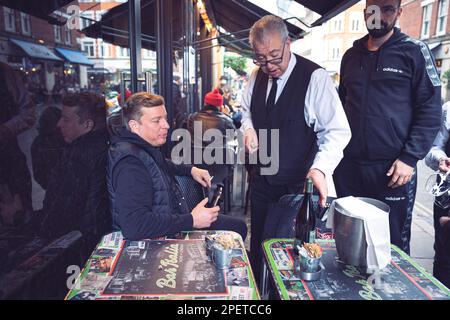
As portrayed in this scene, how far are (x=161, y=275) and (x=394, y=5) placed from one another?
2015 mm

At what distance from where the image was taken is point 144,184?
175 cm

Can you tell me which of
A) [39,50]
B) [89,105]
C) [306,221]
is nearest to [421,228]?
[306,221]

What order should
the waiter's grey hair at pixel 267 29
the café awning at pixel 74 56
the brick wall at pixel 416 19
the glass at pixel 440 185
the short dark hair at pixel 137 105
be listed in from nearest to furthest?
the café awning at pixel 74 56
the waiter's grey hair at pixel 267 29
the short dark hair at pixel 137 105
the glass at pixel 440 185
the brick wall at pixel 416 19

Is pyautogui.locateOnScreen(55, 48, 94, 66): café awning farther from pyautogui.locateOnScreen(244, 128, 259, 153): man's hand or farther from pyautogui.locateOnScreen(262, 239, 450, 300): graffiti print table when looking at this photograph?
pyautogui.locateOnScreen(262, 239, 450, 300): graffiti print table

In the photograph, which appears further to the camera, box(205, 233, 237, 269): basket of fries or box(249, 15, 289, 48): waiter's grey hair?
box(249, 15, 289, 48): waiter's grey hair

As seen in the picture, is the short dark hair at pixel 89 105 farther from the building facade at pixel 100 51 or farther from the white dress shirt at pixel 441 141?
the white dress shirt at pixel 441 141

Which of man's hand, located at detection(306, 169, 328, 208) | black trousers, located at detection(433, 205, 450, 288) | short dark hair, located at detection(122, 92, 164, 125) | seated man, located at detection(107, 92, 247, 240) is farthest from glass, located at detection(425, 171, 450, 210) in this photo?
short dark hair, located at detection(122, 92, 164, 125)

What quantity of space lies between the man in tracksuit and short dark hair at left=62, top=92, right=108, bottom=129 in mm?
1597

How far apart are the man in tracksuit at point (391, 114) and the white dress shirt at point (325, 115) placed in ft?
1.07

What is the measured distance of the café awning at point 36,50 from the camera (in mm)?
1289

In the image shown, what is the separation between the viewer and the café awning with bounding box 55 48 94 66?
1.73 m

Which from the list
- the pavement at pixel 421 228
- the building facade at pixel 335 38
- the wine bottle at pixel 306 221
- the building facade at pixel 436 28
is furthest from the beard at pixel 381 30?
the building facade at pixel 335 38

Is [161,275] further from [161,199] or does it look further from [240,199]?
[240,199]

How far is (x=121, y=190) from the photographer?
1694 mm
